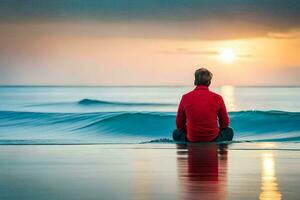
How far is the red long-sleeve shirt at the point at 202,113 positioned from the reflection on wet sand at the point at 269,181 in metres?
1.94

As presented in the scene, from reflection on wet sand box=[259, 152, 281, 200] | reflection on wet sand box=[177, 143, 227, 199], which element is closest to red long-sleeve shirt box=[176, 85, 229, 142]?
reflection on wet sand box=[177, 143, 227, 199]

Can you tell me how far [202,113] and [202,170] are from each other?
3.36m

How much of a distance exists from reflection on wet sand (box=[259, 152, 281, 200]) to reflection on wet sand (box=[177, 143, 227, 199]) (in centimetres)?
31

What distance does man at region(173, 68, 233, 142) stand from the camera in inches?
421

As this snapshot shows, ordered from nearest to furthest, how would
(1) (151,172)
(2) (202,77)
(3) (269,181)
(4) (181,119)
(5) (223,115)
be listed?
(3) (269,181), (1) (151,172), (2) (202,77), (5) (223,115), (4) (181,119)

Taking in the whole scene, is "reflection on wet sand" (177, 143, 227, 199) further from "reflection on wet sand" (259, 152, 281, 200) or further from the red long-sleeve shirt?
"reflection on wet sand" (259, 152, 281, 200)

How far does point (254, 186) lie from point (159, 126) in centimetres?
2503

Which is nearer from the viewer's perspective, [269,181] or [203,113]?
[269,181]

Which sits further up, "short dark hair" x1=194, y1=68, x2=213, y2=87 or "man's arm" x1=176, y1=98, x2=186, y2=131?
"short dark hair" x1=194, y1=68, x2=213, y2=87

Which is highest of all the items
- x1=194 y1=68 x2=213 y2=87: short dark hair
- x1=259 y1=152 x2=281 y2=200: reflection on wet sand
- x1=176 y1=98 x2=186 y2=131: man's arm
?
x1=194 y1=68 x2=213 y2=87: short dark hair

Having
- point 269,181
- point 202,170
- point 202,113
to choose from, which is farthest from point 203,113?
point 269,181

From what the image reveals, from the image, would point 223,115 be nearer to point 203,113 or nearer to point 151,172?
point 203,113

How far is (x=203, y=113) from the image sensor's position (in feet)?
35.3

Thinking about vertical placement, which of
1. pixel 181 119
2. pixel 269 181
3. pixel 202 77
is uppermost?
pixel 202 77
